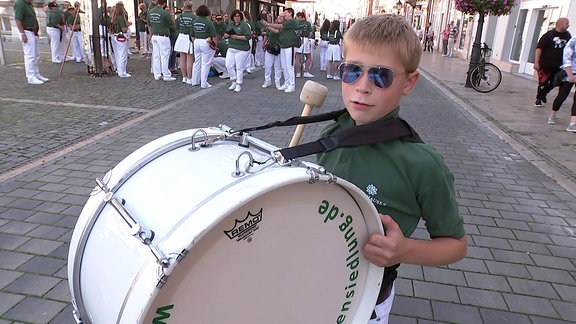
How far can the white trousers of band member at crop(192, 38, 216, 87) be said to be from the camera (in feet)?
32.7

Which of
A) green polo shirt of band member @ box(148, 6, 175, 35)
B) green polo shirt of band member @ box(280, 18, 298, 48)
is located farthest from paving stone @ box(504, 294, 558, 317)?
green polo shirt of band member @ box(148, 6, 175, 35)

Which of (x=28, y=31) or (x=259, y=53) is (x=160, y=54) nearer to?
(x=28, y=31)

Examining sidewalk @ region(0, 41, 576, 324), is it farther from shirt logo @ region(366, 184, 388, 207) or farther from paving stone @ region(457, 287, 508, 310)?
shirt logo @ region(366, 184, 388, 207)

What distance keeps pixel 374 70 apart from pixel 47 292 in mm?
2467

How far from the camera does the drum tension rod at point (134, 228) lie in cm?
93

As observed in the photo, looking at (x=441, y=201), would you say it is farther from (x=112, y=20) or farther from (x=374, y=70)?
(x=112, y=20)

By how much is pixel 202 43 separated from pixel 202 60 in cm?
44

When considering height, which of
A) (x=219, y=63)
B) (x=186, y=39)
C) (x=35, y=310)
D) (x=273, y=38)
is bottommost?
(x=35, y=310)

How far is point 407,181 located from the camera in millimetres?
1285

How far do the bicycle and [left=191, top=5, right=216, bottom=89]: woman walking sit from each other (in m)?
7.10

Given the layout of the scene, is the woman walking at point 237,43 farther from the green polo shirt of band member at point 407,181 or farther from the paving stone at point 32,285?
the green polo shirt of band member at point 407,181

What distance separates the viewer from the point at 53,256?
9.79 feet

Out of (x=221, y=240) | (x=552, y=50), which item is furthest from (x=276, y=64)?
(x=221, y=240)

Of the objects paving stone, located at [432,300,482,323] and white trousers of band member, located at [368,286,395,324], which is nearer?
white trousers of band member, located at [368,286,395,324]
